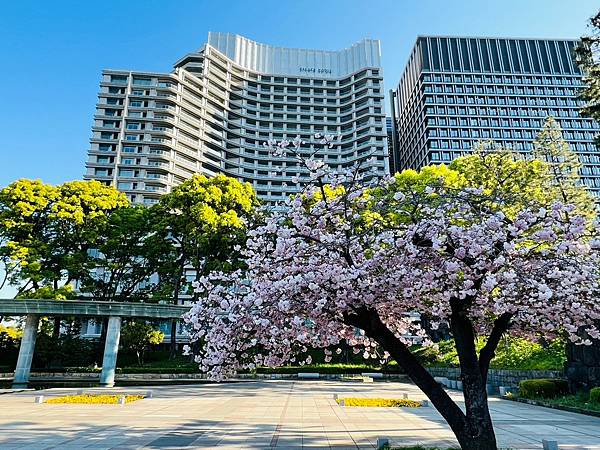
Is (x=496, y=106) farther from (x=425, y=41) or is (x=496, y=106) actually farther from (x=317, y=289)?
(x=317, y=289)

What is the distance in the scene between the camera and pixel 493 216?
6.69m

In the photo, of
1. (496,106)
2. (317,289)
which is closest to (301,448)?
(317,289)

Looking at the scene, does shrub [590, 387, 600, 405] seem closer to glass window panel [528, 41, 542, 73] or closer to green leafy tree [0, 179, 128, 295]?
green leafy tree [0, 179, 128, 295]

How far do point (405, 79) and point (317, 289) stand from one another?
366 feet

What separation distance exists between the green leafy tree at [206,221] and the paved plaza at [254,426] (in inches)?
722

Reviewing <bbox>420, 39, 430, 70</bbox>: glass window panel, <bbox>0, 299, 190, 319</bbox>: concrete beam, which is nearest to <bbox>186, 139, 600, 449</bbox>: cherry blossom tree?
<bbox>0, 299, 190, 319</bbox>: concrete beam

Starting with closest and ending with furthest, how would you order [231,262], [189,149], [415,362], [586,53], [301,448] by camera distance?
[415,362] < [301,448] < [586,53] < [231,262] < [189,149]

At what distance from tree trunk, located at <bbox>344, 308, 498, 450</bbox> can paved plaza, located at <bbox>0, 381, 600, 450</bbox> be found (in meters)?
2.63

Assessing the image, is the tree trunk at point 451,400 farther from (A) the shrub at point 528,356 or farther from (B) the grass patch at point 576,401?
(A) the shrub at point 528,356

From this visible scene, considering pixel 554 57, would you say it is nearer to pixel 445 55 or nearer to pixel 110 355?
pixel 445 55

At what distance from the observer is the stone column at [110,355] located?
1041 inches

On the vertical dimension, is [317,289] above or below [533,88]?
below

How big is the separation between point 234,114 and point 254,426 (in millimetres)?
83159

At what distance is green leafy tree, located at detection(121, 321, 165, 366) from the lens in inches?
1406
